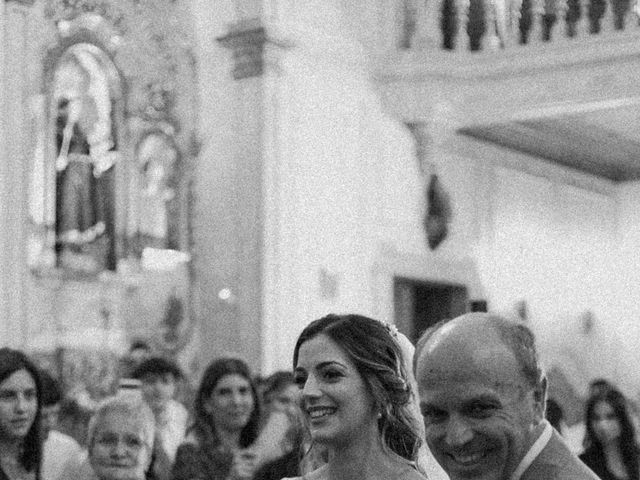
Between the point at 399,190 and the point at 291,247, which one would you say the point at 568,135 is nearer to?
the point at 399,190

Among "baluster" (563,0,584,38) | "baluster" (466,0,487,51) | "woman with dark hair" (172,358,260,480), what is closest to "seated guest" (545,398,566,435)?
"woman with dark hair" (172,358,260,480)

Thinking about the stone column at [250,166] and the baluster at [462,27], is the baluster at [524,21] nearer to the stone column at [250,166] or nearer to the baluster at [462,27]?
the baluster at [462,27]

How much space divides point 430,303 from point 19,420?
32.8 feet

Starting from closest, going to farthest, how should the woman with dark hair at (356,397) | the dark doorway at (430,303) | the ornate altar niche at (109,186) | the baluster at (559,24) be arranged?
1. the woman with dark hair at (356,397)
2. the ornate altar niche at (109,186)
3. the baluster at (559,24)
4. the dark doorway at (430,303)

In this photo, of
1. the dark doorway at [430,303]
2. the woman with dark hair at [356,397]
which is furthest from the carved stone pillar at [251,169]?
the woman with dark hair at [356,397]

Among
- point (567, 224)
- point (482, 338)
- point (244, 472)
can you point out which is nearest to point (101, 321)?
point (244, 472)

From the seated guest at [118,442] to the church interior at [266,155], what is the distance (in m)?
5.50

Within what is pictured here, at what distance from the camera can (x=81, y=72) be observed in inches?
455

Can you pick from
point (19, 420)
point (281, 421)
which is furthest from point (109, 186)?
point (19, 420)

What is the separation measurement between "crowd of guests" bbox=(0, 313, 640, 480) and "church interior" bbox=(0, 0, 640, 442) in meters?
4.07

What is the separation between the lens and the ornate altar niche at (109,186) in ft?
36.1

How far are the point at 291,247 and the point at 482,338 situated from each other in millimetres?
10329

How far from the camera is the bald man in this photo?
2.31 metres

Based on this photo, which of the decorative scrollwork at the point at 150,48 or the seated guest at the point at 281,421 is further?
the decorative scrollwork at the point at 150,48
